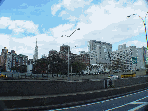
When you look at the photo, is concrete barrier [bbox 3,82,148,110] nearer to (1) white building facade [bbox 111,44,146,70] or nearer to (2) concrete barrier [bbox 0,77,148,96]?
(2) concrete barrier [bbox 0,77,148,96]

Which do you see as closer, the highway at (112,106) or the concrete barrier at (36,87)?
the highway at (112,106)

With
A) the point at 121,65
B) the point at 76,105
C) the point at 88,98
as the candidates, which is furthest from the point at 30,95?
the point at 121,65

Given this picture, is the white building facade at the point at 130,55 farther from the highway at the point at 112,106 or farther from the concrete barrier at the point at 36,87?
the highway at the point at 112,106

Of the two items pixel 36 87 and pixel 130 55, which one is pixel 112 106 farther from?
pixel 130 55

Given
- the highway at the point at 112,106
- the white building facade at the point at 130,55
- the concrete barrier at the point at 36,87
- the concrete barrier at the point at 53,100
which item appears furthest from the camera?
the white building facade at the point at 130,55

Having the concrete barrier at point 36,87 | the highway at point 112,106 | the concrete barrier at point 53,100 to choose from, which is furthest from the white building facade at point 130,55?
the concrete barrier at point 53,100

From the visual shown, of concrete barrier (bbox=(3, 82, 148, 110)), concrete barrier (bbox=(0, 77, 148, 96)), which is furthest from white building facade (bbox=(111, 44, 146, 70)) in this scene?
concrete barrier (bbox=(3, 82, 148, 110))

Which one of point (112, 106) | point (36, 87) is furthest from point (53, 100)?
point (112, 106)

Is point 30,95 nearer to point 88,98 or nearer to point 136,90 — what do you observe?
point 88,98

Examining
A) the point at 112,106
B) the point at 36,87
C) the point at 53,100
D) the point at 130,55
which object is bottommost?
the point at 112,106

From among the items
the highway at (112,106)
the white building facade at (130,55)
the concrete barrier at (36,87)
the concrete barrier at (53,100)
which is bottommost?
the highway at (112,106)

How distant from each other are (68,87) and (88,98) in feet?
10.1

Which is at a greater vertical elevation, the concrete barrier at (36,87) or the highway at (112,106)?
the concrete barrier at (36,87)

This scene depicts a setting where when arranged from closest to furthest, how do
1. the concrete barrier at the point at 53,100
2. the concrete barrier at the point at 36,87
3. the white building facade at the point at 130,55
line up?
the concrete barrier at the point at 53,100 < the concrete barrier at the point at 36,87 < the white building facade at the point at 130,55
